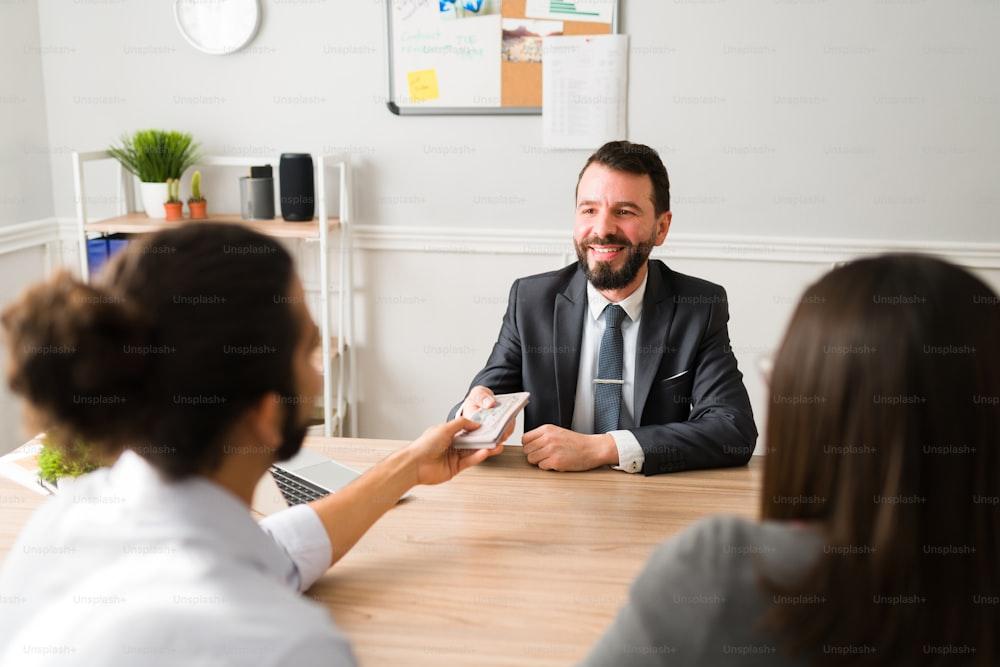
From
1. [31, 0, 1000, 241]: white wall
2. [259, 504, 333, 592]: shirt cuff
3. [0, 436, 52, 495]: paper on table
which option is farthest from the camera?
[31, 0, 1000, 241]: white wall

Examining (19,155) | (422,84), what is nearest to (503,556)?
(422,84)

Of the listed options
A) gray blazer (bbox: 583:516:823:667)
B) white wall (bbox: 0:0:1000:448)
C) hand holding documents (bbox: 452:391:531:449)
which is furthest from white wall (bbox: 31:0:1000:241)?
gray blazer (bbox: 583:516:823:667)

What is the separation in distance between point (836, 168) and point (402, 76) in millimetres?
1563

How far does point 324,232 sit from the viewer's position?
10.3ft

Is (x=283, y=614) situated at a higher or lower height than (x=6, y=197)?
lower

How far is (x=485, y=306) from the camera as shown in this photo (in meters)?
3.42

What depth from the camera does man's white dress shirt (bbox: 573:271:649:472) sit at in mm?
2090

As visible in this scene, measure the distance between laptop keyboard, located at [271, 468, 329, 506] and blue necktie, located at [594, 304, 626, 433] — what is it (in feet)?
2.36

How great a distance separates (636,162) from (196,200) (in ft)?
5.98

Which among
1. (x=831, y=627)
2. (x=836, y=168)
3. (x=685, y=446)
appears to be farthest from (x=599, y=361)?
(x=836, y=168)

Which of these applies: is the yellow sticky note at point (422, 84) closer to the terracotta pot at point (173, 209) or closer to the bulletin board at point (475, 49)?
the bulletin board at point (475, 49)

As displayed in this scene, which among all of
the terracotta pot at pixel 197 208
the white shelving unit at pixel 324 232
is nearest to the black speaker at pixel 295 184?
the white shelving unit at pixel 324 232

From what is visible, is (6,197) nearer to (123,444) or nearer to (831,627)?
(123,444)

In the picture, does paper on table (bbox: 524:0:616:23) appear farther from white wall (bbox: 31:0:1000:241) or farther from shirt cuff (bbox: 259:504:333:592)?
shirt cuff (bbox: 259:504:333:592)
